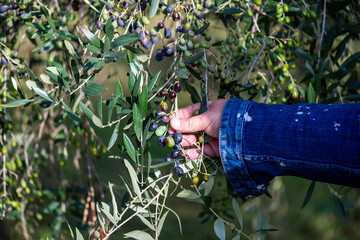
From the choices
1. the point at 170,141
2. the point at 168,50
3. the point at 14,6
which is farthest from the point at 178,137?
the point at 14,6

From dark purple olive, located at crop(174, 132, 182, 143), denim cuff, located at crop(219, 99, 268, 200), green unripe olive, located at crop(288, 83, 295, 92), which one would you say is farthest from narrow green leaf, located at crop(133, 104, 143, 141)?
green unripe olive, located at crop(288, 83, 295, 92)

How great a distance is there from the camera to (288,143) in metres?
1.09

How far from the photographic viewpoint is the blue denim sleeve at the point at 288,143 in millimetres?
1030

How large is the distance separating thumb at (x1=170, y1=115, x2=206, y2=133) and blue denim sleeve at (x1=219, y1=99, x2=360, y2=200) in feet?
0.21

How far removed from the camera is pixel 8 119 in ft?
5.82

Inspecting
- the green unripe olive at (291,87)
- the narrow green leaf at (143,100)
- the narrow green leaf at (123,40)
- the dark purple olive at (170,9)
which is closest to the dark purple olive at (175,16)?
the dark purple olive at (170,9)

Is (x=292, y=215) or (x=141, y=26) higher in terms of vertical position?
(x=141, y=26)

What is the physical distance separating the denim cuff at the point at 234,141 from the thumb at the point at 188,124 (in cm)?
6

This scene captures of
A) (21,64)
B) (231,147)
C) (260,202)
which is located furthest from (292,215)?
(21,64)

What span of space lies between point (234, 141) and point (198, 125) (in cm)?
11

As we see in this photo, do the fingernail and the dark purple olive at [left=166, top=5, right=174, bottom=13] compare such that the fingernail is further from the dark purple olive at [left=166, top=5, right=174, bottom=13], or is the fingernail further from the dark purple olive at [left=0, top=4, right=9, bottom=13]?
the dark purple olive at [left=0, top=4, right=9, bottom=13]

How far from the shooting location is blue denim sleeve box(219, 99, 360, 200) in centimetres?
103

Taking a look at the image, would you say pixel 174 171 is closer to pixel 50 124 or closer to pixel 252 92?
pixel 252 92

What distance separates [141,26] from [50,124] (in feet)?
3.46
